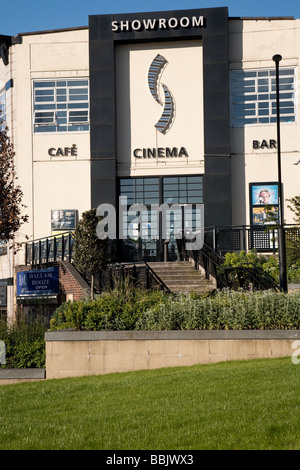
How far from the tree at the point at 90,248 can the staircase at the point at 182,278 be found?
2.12 meters

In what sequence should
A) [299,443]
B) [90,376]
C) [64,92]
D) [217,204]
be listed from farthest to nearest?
[64,92]
[217,204]
[90,376]
[299,443]

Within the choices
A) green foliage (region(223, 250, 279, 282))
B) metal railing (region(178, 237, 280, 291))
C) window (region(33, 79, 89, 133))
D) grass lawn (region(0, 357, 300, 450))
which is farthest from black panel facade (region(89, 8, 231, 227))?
grass lawn (region(0, 357, 300, 450))

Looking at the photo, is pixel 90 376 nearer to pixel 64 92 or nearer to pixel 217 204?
pixel 217 204

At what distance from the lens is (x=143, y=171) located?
97.0 feet

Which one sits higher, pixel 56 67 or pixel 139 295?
pixel 56 67

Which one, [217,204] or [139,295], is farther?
[217,204]

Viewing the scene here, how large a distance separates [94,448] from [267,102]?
23807mm

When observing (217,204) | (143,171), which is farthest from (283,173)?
(143,171)

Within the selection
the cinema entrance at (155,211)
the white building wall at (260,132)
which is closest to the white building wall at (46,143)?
the cinema entrance at (155,211)

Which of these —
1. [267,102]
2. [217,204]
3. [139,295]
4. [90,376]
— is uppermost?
[267,102]

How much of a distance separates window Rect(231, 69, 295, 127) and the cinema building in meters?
0.04

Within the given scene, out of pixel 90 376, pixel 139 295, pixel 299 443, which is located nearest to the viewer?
pixel 299 443

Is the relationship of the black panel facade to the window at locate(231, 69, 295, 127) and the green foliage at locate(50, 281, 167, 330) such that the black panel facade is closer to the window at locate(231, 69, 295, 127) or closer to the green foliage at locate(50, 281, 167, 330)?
the window at locate(231, 69, 295, 127)

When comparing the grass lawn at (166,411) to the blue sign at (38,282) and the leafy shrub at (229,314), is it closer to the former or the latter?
the leafy shrub at (229,314)
